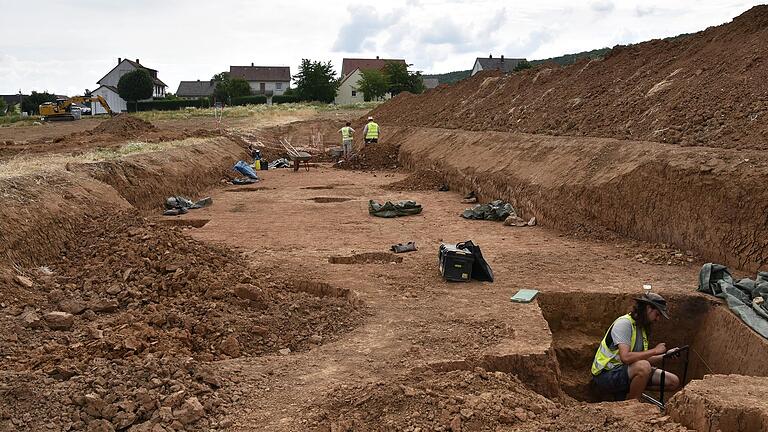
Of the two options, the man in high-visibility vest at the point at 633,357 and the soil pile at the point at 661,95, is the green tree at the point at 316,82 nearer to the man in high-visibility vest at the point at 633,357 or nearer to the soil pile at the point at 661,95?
the soil pile at the point at 661,95

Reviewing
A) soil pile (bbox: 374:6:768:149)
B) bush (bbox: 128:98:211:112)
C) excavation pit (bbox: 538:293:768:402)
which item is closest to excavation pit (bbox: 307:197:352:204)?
soil pile (bbox: 374:6:768:149)

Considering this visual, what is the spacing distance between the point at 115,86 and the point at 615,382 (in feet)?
261

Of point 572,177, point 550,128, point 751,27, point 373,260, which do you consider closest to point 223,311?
point 373,260

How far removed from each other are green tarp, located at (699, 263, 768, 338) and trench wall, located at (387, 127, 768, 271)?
76 centimetres

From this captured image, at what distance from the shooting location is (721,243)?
8.70 m

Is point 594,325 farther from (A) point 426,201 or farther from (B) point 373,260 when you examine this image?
(A) point 426,201

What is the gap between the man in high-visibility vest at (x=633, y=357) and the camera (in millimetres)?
6312

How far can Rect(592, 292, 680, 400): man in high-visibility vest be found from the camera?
6312 millimetres

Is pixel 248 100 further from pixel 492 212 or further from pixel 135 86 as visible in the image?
pixel 492 212

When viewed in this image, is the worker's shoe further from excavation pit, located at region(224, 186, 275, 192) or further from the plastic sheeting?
excavation pit, located at region(224, 186, 275, 192)

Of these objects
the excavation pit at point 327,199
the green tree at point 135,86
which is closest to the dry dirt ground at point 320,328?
the excavation pit at point 327,199

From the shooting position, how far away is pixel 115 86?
248 ft

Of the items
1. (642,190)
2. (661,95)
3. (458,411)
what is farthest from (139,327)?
(661,95)

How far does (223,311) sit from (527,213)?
806 cm
